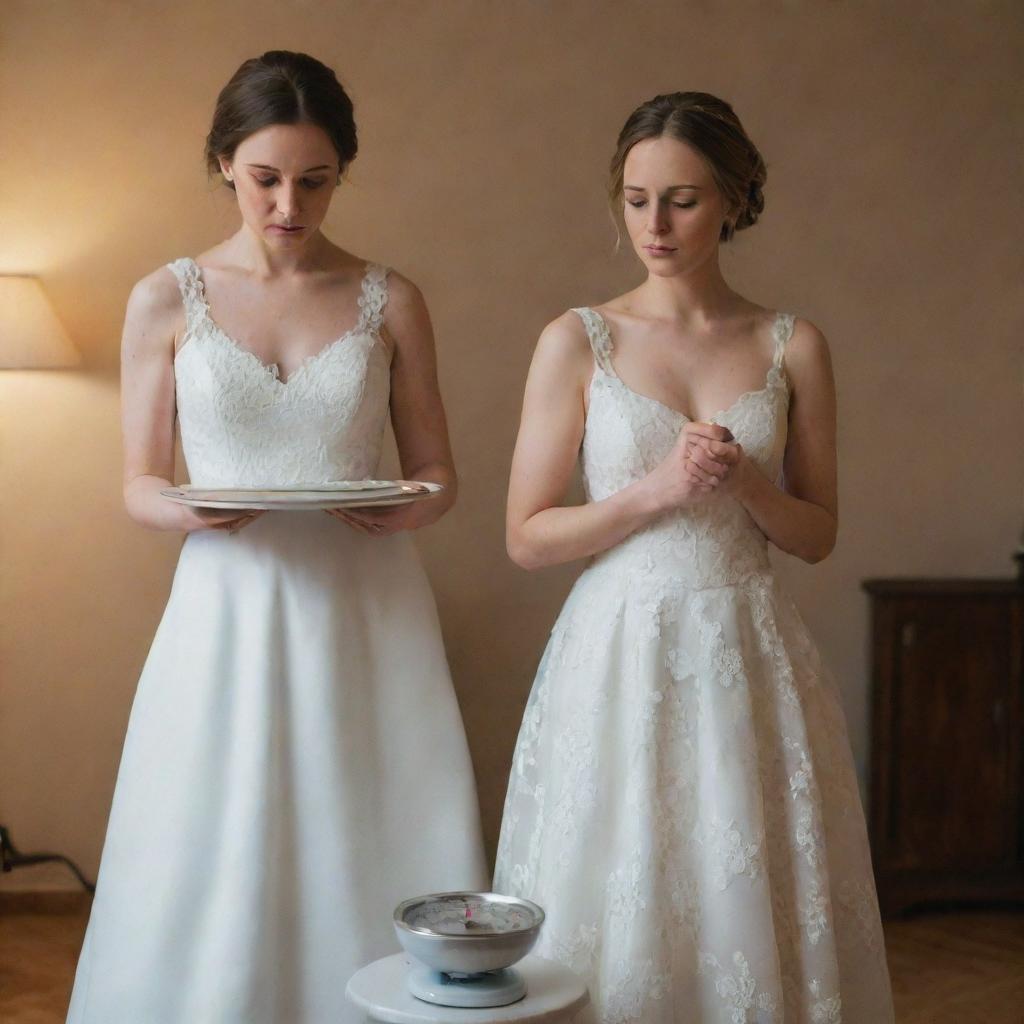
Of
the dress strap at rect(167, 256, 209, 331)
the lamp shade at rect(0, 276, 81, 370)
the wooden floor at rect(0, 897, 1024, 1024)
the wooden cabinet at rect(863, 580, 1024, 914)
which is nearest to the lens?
the dress strap at rect(167, 256, 209, 331)

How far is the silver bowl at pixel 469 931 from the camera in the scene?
2104mm

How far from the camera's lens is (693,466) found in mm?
2271

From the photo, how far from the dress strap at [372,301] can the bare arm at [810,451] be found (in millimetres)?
718

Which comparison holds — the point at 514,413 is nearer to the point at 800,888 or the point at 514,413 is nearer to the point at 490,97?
the point at 490,97

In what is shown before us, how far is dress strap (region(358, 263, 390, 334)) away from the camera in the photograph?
8.65 feet

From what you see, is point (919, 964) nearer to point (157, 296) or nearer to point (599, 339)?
point (599, 339)

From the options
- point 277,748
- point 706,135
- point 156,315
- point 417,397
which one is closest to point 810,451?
point 706,135

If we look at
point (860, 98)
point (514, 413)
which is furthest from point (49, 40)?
point (860, 98)

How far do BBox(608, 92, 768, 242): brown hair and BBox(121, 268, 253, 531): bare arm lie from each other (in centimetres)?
81

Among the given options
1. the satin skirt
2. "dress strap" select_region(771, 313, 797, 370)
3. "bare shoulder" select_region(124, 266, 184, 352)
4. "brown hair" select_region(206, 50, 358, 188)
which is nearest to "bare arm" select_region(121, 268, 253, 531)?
"bare shoulder" select_region(124, 266, 184, 352)

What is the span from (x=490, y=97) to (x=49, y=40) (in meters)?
1.21

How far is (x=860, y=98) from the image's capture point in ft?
14.5

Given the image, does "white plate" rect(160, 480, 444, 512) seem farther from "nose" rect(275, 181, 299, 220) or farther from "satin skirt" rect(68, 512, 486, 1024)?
"nose" rect(275, 181, 299, 220)

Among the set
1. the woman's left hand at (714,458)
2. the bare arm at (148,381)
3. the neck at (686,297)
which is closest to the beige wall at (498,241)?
the bare arm at (148,381)
